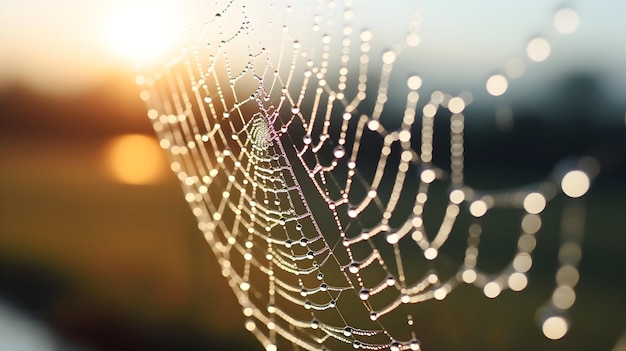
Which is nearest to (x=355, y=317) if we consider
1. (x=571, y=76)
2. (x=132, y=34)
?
(x=132, y=34)

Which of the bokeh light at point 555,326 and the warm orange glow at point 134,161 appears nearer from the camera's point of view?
the bokeh light at point 555,326

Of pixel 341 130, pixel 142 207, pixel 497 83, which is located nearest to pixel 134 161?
pixel 142 207

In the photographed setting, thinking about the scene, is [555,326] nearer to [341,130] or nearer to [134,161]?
[341,130]

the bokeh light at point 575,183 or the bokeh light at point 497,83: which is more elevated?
the bokeh light at point 497,83

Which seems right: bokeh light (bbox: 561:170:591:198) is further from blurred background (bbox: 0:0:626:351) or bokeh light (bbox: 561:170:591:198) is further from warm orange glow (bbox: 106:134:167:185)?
warm orange glow (bbox: 106:134:167:185)

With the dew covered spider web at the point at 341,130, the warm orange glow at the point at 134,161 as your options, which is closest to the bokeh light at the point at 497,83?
the dew covered spider web at the point at 341,130

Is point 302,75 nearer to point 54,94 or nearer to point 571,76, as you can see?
point 571,76

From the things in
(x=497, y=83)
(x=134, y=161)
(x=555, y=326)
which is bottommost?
(x=555, y=326)

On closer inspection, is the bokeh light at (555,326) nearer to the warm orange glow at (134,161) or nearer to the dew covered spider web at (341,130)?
the dew covered spider web at (341,130)

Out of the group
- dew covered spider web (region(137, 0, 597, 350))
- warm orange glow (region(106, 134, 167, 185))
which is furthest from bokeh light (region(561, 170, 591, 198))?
warm orange glow (region(106, 134, 167, 185))
